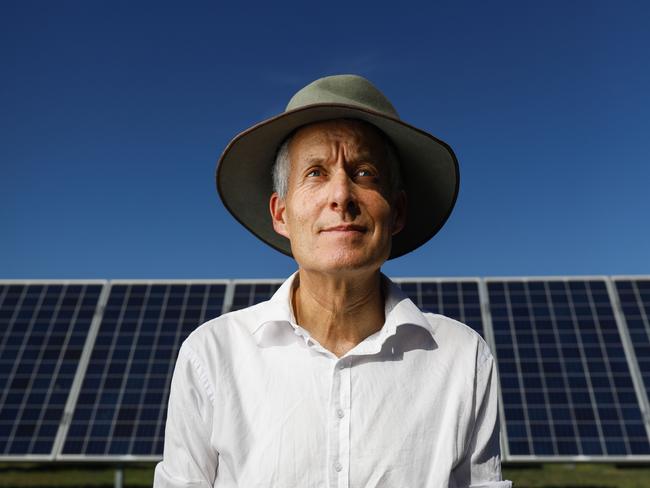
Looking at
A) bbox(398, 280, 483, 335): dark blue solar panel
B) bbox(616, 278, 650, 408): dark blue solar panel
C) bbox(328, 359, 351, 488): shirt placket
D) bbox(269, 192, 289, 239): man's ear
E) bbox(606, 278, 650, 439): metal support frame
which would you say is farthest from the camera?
bbox(398, 280, 483, 335): dark blue solar panel

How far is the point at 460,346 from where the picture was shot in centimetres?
249

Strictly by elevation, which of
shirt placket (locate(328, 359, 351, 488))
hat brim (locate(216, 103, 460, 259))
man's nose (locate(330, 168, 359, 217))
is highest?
hat brim (locate(216, 103, 460, 259))

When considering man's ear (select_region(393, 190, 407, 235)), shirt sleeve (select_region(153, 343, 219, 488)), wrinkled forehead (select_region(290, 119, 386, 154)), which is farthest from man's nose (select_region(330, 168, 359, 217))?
shirt sleeve (select_region(153, 343, 219, 488))

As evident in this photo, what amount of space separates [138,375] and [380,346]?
29.9 ft

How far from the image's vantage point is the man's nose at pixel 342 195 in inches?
89.2

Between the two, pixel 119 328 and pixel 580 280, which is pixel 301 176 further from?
pixel 580 280

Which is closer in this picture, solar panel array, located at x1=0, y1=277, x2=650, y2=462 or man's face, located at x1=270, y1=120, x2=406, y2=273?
man's face, located at x1=270, y1=120, x2=406, y2=273

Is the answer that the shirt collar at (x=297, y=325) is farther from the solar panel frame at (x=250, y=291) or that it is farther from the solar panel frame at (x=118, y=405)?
the solar panel frame at (x=250, y=291)

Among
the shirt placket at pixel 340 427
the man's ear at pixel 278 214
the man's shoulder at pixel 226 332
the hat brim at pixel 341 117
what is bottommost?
the shirt placket at pixel 340 427

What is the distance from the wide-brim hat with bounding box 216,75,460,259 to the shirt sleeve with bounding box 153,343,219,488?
2.69 feet

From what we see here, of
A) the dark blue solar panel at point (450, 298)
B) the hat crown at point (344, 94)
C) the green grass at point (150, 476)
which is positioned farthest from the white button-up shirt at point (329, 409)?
the green grass at point (150, 476)

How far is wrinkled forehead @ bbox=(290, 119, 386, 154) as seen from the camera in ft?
7.82

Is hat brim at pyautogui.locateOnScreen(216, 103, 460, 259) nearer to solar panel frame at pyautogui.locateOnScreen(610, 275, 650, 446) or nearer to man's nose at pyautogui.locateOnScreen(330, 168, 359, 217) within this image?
man's nose at pyautogui.locateOnScreen(330, 168, 359, 217)

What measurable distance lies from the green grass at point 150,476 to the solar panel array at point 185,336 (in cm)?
420
